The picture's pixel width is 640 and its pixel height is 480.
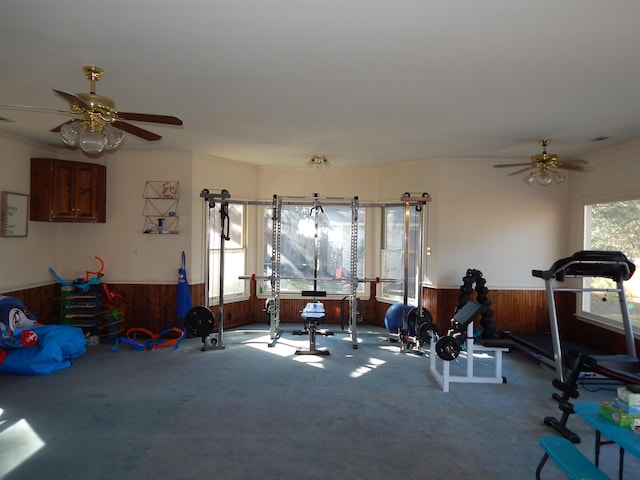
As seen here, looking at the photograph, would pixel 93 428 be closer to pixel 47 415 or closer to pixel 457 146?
pixel 47 415

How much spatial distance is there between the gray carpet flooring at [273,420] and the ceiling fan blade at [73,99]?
7.55 feet

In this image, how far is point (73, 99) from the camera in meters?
2.47

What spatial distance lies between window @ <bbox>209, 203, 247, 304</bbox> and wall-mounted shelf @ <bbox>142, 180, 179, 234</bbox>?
24.2 inches

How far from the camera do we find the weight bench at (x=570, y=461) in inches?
83.7

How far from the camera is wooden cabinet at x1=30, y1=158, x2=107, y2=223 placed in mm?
5406

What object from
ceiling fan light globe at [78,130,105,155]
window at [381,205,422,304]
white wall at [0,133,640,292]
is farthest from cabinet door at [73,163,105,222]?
window at [381,205,422,304]

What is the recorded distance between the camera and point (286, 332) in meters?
6.50

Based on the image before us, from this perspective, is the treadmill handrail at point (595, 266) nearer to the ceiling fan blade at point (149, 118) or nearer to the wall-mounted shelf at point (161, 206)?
the ceiling fan blade at point (149, 118)

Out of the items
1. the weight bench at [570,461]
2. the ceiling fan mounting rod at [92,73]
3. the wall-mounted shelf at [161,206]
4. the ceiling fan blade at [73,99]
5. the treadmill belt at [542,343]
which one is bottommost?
the treadmill belt at [542,343]

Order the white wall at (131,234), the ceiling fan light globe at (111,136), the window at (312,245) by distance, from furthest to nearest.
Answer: the window at (312,245)
the white wall at (131,234)
the ceiling fan light globe at (111,136)

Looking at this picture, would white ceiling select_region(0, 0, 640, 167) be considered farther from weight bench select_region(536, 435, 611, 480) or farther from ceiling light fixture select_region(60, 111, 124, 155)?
weight bench select_region(536, 435, 611, 480)

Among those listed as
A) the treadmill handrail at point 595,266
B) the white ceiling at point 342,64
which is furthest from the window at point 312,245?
the treadmill handrail at point 595,266

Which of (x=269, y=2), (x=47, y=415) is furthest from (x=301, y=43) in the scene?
(x=47, y=415)

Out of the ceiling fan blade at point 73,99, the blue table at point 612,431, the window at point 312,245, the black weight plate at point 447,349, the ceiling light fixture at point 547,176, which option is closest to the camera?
the blue table at point 612,431
